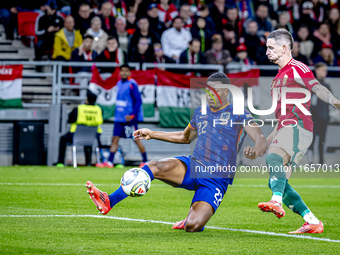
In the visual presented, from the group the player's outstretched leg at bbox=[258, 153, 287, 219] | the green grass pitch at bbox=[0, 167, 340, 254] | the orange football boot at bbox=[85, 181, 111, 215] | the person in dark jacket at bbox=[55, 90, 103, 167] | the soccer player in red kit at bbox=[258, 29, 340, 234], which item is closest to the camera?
the green grass pitch at bbox=[0, 167, 340, 254]

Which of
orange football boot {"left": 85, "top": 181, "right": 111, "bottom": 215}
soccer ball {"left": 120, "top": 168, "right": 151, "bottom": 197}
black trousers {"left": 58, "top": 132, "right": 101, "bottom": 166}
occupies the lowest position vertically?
black trousers {"left": 58, "top": 132, "right": 101, "bottom": 166}

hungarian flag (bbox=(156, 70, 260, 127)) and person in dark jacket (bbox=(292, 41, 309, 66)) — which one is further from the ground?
person in dark jacket (bbox=(292, 41, 309, 66))

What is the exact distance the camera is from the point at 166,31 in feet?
53.2

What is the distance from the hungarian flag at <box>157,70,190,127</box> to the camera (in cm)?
1524

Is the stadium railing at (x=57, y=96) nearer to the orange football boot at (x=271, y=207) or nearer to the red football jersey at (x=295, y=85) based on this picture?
the red football jersey at (x=295, y=85)

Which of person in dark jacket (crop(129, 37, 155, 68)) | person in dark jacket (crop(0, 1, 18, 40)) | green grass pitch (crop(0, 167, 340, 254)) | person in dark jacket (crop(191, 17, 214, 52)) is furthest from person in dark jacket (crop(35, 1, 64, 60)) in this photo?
green grass pitch (crop(0, 167, 340, 254))

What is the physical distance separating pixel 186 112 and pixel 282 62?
9815mm

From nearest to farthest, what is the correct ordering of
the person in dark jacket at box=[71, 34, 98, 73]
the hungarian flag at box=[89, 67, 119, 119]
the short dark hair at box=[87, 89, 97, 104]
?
the short dark hair at box=[87, 89, 97, 104] < the hungarian flag at box=[89, 67, 119, 119] < the person in dark jacket at box=[71, 34, 98, 73]

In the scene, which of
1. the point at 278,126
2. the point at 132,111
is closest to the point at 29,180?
the point at 132,111

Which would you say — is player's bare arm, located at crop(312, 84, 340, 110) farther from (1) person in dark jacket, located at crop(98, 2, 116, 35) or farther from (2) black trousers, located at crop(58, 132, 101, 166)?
(1) person in dark jacket, located at crop(98, 2, 116, 35)

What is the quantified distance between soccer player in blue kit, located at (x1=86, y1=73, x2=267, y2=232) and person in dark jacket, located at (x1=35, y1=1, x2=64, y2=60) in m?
10.6

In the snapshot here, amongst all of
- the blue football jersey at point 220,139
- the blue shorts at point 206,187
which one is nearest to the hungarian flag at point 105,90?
the blue football jersey at point 220,139

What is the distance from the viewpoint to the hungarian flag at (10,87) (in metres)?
14.7

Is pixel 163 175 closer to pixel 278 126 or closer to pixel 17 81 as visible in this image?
pixel 278 126
